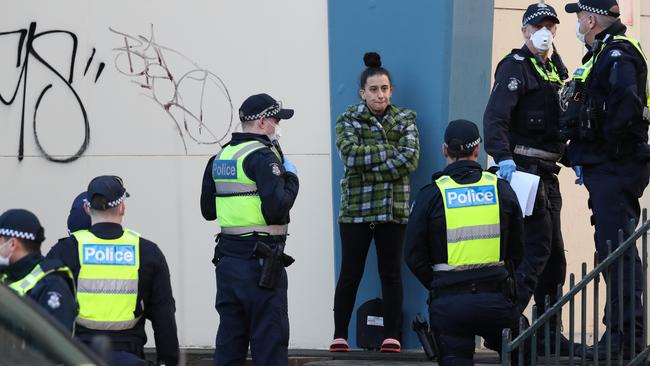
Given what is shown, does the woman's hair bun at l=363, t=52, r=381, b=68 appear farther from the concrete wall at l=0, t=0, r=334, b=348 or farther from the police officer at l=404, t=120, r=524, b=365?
the police officer at l=404, t=120, r=524, b=365

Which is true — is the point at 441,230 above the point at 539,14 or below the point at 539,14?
below

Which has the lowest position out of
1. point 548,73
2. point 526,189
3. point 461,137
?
point 526,189

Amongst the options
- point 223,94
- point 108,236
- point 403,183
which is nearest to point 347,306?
point 403,183

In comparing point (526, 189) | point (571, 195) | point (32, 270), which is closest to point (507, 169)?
point (526, 189)

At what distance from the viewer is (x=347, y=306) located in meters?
9.01

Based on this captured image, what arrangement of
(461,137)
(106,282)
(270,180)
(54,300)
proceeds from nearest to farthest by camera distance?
(54,300)
(106,282)
(461,137)
(270,180)

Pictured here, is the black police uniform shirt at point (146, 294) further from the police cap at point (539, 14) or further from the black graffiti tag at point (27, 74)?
the black graffiti tag at point (27, 74)

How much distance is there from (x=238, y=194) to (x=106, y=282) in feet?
3.97

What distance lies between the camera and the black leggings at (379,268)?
29.5 feet

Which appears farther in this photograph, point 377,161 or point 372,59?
point 372,59

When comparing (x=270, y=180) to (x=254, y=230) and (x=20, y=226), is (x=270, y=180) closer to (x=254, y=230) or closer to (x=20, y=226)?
(x=254, y=230)

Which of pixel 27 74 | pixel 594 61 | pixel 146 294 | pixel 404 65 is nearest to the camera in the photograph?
pixel 146 294

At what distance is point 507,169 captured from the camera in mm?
7965

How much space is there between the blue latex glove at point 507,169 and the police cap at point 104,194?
2.24m
